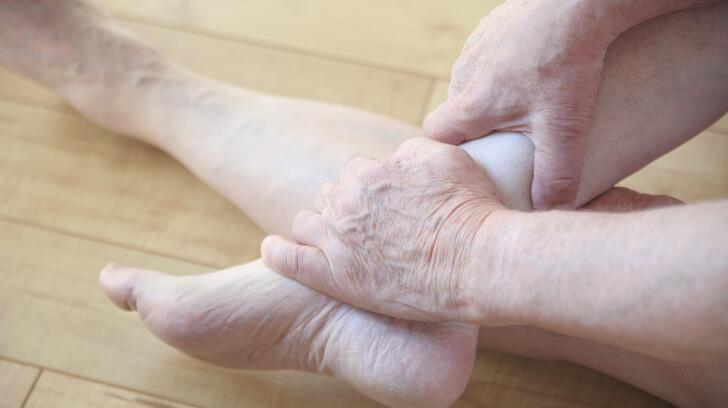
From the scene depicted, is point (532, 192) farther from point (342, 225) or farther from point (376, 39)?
point (376, 39)

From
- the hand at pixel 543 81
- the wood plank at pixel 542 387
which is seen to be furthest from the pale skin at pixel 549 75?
the wood plank at pixel 542 387

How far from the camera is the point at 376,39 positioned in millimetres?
1487

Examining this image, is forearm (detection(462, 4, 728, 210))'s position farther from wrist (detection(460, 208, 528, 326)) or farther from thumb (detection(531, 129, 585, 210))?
wrist (detection(460, 208, 528, 326))

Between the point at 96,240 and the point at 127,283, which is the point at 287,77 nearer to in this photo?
the point at 96,240

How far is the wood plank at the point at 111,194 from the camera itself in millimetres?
1224

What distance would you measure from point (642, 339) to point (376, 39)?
94 centimetres

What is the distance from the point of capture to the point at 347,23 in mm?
1513

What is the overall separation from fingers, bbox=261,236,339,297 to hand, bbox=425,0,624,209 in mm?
235

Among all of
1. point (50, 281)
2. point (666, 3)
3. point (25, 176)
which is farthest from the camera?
point (25, 176)

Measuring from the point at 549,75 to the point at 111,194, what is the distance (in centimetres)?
73

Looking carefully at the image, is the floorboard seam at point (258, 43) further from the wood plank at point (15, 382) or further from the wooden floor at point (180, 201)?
the wood plank at point (15, 382)

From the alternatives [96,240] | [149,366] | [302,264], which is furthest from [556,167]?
[96,240]

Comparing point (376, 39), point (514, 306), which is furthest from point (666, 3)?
point (376, 39)

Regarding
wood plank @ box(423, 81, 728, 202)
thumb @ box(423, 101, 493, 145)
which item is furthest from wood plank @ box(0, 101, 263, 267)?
wood plank @ box(423, 81, 728, 202)
